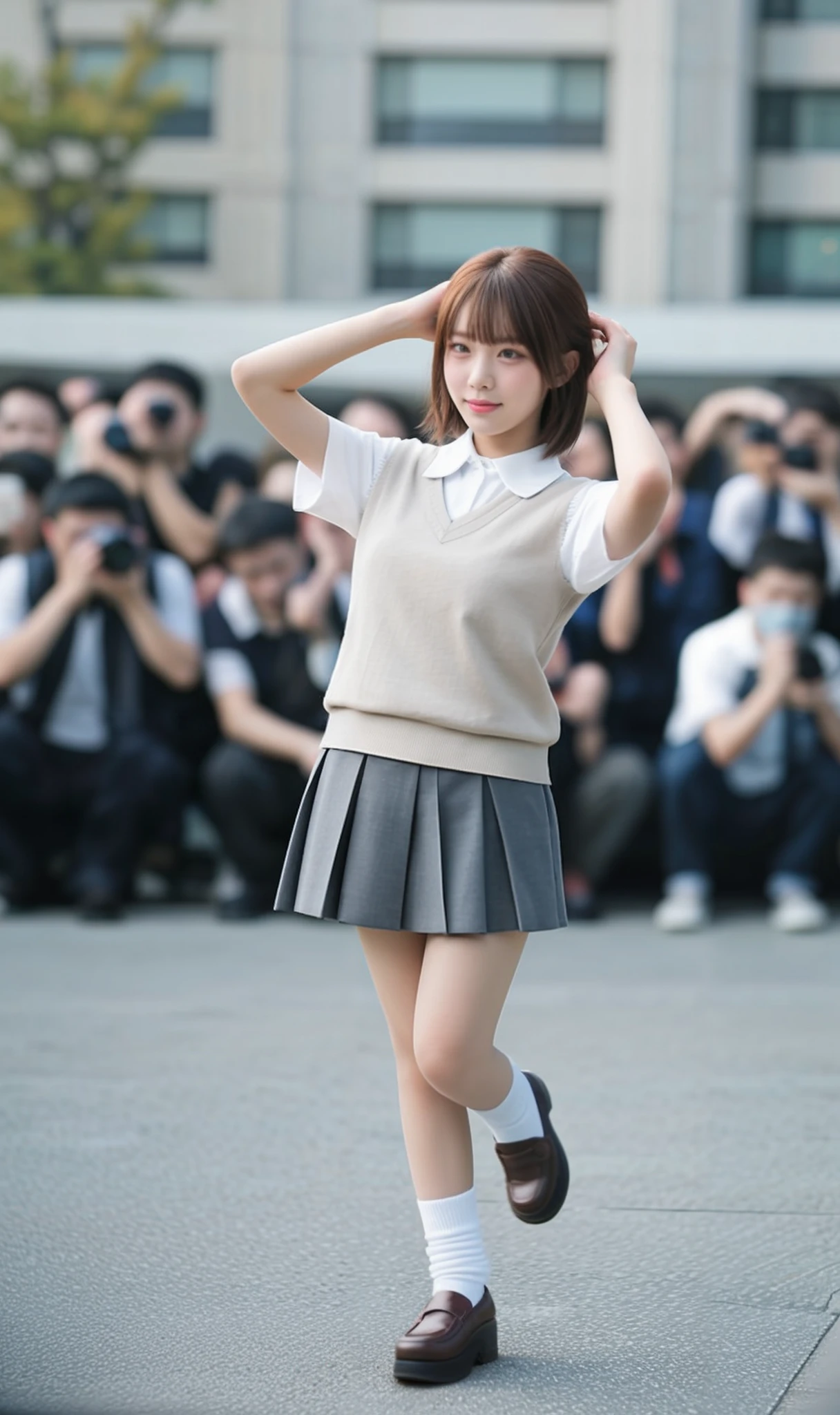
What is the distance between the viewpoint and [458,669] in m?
2.18

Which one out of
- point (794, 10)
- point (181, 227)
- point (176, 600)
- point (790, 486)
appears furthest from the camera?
point (181, 227)

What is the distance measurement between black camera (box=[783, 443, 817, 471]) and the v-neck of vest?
381cm

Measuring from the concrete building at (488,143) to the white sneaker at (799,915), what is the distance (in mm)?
21021

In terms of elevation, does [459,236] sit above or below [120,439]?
above

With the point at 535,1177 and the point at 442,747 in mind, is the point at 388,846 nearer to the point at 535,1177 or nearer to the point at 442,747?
the point at 442,747

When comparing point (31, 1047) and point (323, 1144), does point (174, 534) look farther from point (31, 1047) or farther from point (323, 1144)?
point (323, 1144)

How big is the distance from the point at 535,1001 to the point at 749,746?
1.56 meters

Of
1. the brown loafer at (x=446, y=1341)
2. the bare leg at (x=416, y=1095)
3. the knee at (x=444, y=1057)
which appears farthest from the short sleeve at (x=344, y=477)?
the brown loafer at (x=446, y=1341)

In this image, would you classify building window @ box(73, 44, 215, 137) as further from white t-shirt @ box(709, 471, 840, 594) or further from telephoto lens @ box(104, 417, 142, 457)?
white t-shirt @ box(709, 471, 840, 594)

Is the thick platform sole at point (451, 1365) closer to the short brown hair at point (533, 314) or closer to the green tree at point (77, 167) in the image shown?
the short brown hair at point (533, 314)

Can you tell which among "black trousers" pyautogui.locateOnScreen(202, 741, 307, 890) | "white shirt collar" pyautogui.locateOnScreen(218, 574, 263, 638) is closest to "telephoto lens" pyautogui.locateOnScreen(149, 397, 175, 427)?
"white shirt collar" pyautogui.locateOnScreen(218, 574, 263, 638)

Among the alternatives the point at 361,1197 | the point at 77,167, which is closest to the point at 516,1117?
the point at 361,1197

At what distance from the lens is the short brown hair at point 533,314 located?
2.17 m

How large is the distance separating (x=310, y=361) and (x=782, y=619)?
3.41m
